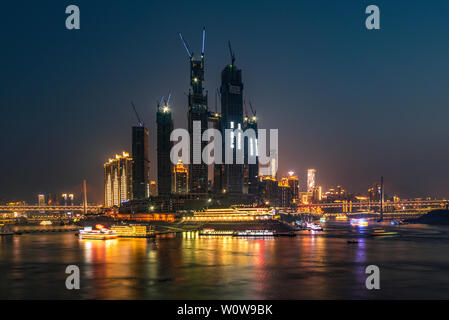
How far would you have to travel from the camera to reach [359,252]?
79938 mm

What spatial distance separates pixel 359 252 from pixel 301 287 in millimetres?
38939

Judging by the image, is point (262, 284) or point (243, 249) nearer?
point (262, 284)

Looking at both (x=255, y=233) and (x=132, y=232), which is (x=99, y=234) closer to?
(x=132, y=232)

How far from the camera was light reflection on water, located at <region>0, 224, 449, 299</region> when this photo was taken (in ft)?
142

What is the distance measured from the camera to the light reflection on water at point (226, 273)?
43.3 metres

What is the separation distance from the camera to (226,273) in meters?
54.8

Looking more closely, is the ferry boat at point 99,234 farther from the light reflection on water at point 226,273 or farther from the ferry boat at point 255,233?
the ferry boat at point 255,233

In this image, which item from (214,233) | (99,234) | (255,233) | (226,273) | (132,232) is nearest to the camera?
(226,273)

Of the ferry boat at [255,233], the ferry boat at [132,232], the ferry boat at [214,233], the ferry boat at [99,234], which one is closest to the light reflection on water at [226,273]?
the ferry boat at [99,234]

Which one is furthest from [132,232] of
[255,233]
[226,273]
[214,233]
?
[226,273]
